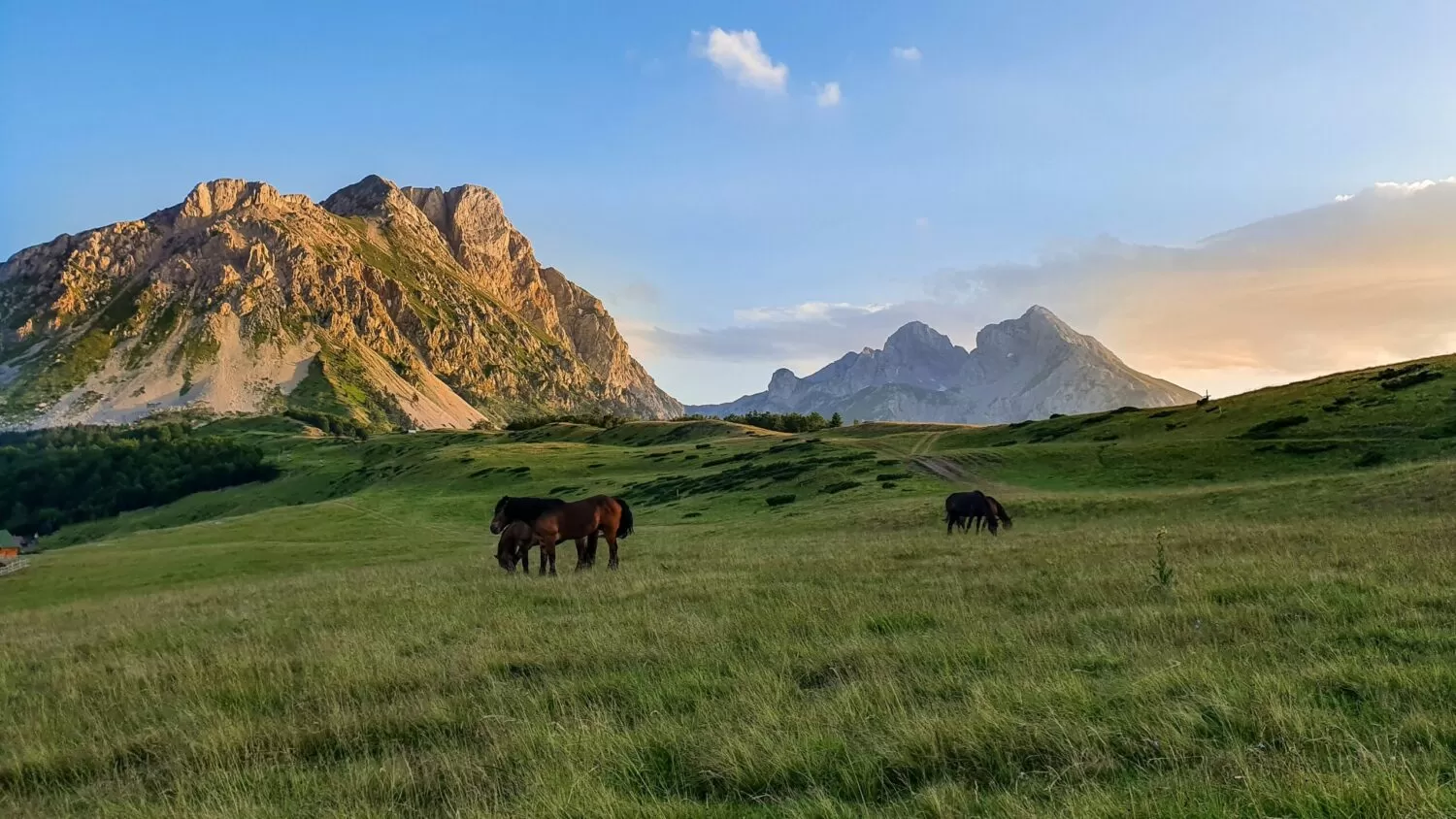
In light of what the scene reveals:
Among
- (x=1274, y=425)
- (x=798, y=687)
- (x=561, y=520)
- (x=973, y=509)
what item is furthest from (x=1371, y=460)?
(x=798, y=687)

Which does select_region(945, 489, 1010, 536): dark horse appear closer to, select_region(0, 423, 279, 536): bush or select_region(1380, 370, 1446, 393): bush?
select_region(1380, 370, 1446, 393): bush

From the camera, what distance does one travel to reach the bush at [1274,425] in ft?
181

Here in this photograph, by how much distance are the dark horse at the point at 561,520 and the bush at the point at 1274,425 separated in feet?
172

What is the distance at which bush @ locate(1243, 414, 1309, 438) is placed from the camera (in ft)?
181

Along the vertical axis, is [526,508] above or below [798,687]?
above

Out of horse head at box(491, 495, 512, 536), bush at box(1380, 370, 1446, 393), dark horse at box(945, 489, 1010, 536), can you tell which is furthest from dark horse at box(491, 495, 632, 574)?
bush at box(1380, 370, 1446, 393)

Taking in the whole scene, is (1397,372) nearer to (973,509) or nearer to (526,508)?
(973,509)

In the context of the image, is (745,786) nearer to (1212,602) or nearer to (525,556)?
(1212,602)

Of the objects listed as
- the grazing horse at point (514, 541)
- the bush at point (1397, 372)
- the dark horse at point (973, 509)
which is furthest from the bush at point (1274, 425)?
the grazing horse at point (514, 541)

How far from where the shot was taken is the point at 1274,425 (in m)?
56.5

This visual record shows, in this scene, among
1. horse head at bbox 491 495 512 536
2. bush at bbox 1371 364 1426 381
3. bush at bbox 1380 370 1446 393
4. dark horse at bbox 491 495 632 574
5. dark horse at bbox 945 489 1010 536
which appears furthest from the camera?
Answer: bush at bbox 1371 364 1426 381

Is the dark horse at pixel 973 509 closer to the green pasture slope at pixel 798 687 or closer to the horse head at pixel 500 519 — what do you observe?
the green pasture slope at pixel 798 687

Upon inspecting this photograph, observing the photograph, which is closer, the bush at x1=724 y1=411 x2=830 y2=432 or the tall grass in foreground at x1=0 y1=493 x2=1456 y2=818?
the tall grass in foreground at x1=0 y1=493 x2=1456 y2=818

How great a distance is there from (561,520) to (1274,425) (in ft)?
187
